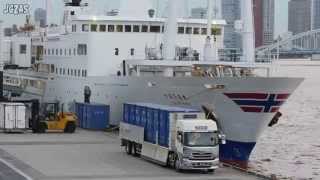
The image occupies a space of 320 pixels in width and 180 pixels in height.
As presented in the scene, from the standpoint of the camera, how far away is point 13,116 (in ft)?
145

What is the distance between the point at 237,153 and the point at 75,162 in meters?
6.97

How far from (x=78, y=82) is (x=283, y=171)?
22.4 m

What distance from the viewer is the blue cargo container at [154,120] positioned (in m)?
29.5

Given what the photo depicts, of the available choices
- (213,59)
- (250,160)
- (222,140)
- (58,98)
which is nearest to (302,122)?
(58,98)

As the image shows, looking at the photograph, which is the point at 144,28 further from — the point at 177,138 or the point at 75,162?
the point at 177,138

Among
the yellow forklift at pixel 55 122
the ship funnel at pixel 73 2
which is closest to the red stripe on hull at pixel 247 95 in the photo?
the yellow forklift at pixel 55 122

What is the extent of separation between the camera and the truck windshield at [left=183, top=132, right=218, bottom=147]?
27.8 m

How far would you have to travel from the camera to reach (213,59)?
40.6m

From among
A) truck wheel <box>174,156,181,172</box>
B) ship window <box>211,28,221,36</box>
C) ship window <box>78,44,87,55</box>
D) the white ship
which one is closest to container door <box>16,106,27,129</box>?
the white ship

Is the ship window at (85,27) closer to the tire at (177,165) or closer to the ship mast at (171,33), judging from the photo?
the ship mast at (171,33)

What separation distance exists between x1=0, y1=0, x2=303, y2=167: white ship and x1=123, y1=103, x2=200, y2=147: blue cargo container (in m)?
2.49

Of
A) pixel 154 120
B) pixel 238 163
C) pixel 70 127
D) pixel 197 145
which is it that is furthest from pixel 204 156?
pixel 70 127

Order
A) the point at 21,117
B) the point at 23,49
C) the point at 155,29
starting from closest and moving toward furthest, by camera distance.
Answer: the point at 21,117
the point at 155,29
the point at 23,49

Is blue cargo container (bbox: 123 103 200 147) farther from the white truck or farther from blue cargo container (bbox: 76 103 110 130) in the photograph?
blue cargo container (bbox: 76 103 110 130)
